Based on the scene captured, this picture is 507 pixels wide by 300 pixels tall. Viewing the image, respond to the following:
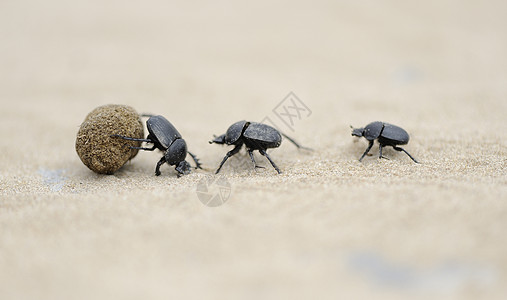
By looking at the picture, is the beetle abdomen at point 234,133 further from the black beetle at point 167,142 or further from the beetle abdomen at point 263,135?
the black beetle at point 167,142

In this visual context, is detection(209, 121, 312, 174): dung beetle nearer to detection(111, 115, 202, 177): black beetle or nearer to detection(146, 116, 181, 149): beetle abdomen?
detection(111, 115, 202, 177): black beetle

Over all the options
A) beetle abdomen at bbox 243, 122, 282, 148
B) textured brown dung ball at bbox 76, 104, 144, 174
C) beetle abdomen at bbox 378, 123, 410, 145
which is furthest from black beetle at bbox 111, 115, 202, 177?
beetle abdomen at bbox 378, 123, 410, 145

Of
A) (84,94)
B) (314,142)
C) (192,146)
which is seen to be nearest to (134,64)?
(84,94)

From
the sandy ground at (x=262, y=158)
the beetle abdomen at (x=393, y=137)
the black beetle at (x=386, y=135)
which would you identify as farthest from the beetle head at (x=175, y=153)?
the beetle abdomen at (x=393, y=137)

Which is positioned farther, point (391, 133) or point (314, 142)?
point (314, 142)

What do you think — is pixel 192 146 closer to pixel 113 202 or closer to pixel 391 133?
pixel 113 202

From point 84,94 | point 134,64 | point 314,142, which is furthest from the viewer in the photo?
point 134,64

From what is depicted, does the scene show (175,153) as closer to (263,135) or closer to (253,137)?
(253,137)
